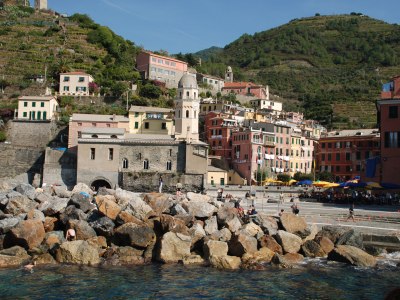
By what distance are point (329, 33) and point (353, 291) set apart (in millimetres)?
189369

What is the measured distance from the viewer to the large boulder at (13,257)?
2374cm

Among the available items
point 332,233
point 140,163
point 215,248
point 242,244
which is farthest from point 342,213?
point 140,163

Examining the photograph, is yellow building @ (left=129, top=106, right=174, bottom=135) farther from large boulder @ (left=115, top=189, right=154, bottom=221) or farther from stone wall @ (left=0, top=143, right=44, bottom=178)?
large boulder @ (left=115, top=189, right=154, bottom=221)

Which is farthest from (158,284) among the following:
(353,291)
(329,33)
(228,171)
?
(329,33)

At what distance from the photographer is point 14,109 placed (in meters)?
73.3

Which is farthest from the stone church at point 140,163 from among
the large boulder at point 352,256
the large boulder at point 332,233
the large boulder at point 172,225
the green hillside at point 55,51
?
the large boulder at point 352,256

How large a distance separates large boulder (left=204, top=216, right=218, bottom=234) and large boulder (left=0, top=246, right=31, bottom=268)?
31.7ft

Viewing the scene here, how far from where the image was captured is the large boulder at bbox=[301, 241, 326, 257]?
86.6ft

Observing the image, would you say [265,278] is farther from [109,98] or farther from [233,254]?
[109,98]

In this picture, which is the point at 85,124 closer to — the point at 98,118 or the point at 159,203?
the point at 98,118

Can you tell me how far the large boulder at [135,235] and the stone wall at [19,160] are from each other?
40100 millimetres

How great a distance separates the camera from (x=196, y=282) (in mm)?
21031

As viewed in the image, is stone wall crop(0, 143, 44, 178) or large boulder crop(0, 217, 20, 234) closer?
large boulder crop(0, 217, 20, 234)

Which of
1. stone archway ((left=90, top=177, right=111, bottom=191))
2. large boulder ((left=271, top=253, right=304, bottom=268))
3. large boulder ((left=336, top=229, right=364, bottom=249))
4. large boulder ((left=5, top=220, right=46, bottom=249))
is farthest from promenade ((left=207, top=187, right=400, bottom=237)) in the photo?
stone archway ((left=90, top=177, right=111, bottom=191))
